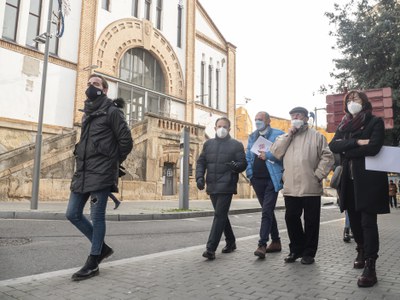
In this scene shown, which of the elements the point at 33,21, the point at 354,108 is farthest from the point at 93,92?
the point at 33,21

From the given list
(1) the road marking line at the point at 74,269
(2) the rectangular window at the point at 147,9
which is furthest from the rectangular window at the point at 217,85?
(1) the road marking line at the point at 74,269

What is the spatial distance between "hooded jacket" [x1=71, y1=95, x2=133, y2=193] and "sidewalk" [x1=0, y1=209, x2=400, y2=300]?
937 millimetres

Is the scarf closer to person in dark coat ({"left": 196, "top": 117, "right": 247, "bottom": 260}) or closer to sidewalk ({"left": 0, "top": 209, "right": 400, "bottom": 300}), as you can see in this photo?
person in dark coat ({"left": 196, "top": 117, "right": 247, "bottom": 260})

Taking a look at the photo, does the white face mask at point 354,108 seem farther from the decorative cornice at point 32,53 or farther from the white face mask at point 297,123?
the decorative cornice at point 32,53

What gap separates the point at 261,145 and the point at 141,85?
19565 millimetres

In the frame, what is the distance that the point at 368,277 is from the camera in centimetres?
349

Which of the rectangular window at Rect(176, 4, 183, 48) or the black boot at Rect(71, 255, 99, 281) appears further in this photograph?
the rectangular window at Rect(176, 4, 183, 48)

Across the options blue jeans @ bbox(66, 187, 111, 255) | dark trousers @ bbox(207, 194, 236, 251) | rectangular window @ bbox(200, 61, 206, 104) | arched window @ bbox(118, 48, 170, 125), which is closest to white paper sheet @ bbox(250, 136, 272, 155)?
dark trousers @ bbox(207, 194, 236, 251)

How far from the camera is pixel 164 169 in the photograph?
19422mm

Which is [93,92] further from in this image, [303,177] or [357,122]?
[357,122]

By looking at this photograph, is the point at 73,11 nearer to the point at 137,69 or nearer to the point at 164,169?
the point at 137,69

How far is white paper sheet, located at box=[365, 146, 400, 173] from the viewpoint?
12.1 ft

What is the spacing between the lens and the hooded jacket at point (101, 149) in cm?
383

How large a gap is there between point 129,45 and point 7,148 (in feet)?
32.2
